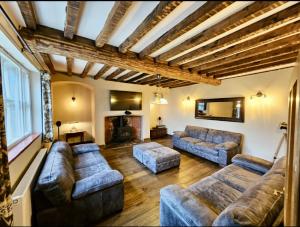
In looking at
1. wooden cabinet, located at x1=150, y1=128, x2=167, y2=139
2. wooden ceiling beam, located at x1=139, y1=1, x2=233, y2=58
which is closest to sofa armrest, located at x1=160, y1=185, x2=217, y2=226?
wooden ceiling beam, located at x1=139, y1=1, x2=233, y2=58

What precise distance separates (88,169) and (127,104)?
10.8ft

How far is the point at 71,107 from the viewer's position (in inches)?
219

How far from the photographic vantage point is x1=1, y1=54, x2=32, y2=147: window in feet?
6.81

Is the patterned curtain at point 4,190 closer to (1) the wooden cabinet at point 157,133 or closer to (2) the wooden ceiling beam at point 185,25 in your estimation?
(2) the wooden ceiling beam at point 185,25

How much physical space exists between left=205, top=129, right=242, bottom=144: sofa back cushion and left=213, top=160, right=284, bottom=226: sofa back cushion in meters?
2.71

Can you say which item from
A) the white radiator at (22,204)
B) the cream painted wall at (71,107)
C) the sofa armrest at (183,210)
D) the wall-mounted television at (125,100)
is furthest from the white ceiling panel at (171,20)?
the cream painted wall at (71,107)

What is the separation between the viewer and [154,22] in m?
1.45

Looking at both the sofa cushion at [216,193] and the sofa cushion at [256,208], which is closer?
the sofa cushion at [256,208]

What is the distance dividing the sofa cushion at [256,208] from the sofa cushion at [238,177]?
63 cm

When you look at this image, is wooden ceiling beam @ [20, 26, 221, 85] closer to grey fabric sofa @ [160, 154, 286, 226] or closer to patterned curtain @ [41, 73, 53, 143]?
patterned curtain @ [41, 73, 53, 143]

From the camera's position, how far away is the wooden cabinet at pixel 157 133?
637 cm

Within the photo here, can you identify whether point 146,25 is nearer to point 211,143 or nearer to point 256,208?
point 256,208

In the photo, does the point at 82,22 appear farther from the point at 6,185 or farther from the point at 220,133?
the point at 220,133

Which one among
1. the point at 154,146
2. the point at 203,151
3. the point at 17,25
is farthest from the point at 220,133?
the point at 17,25
